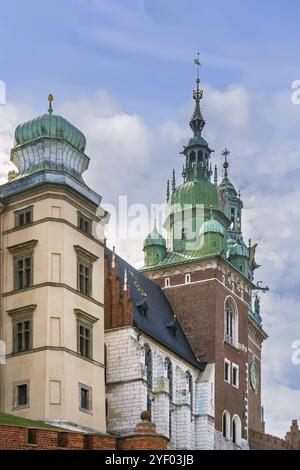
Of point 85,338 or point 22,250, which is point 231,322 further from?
point 22,250

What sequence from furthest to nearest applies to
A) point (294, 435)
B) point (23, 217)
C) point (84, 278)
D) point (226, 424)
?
point (294, 435), point (226, 424), point (84, 278), point (23, 217)

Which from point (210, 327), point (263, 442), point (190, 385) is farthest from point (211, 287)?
point (263, 442)

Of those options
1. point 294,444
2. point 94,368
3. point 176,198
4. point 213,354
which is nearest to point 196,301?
point 213,354

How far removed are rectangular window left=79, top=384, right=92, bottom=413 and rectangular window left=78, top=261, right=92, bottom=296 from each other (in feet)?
17.9

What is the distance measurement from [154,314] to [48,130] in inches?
712

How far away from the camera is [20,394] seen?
56.4 meters

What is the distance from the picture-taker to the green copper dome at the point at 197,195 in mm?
87938

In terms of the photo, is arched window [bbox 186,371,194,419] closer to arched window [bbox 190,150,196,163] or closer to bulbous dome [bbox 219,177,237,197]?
arched window [bbox 190,150,196,163]

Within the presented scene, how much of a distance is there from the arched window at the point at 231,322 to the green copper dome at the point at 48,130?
23175mm

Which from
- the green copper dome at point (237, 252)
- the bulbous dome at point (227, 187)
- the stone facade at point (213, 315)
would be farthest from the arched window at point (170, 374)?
the bulbous dome at point (227, 187)

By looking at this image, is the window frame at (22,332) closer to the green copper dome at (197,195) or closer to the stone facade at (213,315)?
the stone facade at (213,315)

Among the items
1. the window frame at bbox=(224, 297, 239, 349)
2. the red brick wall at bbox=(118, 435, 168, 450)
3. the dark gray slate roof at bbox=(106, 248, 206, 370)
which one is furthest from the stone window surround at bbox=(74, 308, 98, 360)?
the window frame at bbox=(224, 297, 239, 349)

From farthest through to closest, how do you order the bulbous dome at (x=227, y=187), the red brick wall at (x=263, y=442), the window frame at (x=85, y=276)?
the bulbous dome at (x=227, y=187) < the red brick wall at (x=263, y=442) < the window frame at (x=85, y=276)

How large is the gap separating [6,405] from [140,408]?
10.7 metres
